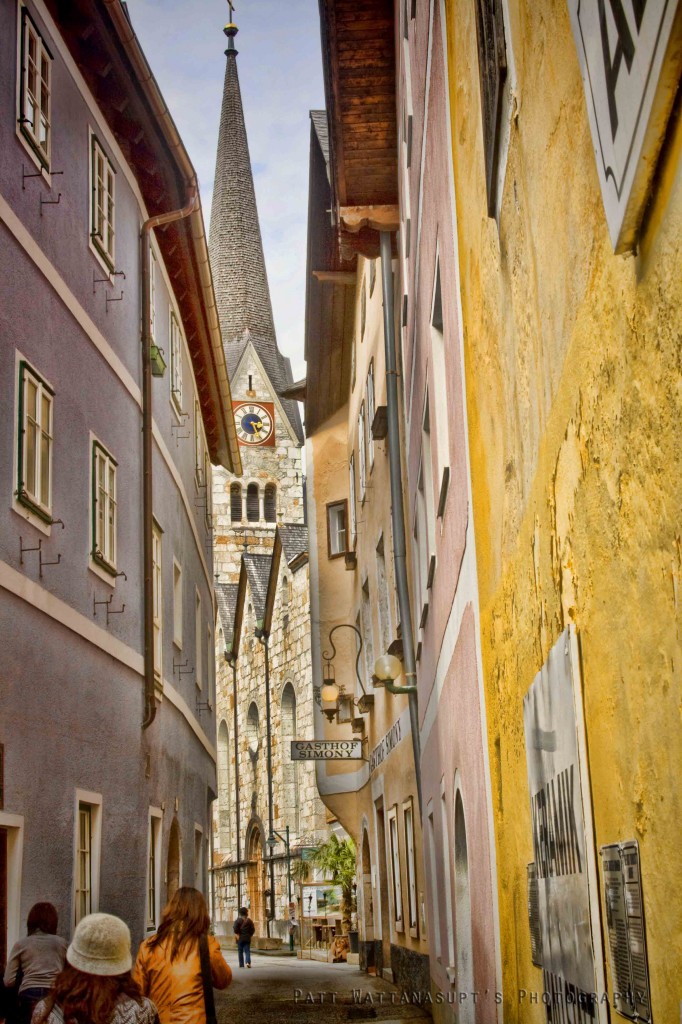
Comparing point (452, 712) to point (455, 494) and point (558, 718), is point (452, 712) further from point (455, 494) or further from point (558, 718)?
point (558, 718)

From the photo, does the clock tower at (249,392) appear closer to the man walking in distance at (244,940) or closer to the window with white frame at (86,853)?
the man walking in distance at (244,940)

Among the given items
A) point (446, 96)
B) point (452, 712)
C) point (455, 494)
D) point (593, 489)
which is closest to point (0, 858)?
point (452, 712)

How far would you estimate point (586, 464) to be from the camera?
3059 millimetres

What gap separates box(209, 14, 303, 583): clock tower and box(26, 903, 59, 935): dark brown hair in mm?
48219

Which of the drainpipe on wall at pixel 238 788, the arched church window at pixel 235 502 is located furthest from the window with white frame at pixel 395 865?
the arched church window at pixel 235 502

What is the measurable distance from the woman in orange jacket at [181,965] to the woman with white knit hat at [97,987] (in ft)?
5.35

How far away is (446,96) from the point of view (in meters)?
6.82

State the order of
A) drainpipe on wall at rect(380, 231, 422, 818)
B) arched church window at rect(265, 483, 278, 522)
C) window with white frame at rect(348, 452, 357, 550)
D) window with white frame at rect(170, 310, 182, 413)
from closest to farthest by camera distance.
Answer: drainpipe on wall at rect(380, 231, 422, 818)
window with white frame at rect(170, 310, 182, 413)
window with white frame at rect(348, 452, 357, 550)
arched church window at rect(265, 483, 278, 522)

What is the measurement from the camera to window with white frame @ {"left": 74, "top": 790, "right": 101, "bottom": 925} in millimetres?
10211

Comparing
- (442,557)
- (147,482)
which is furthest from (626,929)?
(147,482)

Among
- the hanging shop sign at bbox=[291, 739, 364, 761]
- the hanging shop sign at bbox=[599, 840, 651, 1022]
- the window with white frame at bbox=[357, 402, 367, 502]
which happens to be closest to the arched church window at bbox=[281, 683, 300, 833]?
the window with white frame at bbox=[357, 402, 367, 502]

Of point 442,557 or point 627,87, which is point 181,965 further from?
point 627,87

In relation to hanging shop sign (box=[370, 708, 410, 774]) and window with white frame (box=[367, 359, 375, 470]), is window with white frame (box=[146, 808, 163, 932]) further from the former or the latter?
window with white frame (box=[367, 359, 375, 470])

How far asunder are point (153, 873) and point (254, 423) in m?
49.4
